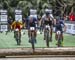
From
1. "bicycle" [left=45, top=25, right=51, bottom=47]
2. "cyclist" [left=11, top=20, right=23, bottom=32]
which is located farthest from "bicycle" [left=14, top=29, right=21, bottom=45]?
"bicycle" [left=45, top=25, right=51, bottom=47]

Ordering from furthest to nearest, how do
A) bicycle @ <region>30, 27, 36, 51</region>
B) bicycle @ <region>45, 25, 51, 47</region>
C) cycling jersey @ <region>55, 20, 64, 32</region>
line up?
cycling jersey @ <region>55, 20, 64, 32</region> < bicycle @ <region>45, 25, 51, 47</region> < bicycle @ <region>30, 27, 36, 51</region>

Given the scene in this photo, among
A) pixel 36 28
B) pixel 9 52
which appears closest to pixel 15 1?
pixel 36 28

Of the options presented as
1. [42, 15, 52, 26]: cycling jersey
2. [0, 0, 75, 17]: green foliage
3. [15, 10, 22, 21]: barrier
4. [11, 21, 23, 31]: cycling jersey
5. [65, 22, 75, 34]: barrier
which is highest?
[0, 0, 75, 17]: green foliage

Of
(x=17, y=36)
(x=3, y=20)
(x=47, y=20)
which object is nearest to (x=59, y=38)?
(x=47, y=20)

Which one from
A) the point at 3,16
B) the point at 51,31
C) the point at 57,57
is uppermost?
the point at 3,16

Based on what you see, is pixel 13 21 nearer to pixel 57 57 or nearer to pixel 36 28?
pixel 36 28

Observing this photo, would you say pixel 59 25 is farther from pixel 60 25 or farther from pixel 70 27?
pixel 70 27

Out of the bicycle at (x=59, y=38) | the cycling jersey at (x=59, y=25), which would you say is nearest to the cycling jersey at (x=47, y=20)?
the cycling jersey at (x=59, y=25)

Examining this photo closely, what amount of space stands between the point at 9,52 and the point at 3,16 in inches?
40.4

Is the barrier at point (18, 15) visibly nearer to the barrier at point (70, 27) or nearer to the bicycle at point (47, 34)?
the bicycle at point (47, 34)

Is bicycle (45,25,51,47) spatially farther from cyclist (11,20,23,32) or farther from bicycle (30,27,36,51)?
cyclist (11,20,23,32)

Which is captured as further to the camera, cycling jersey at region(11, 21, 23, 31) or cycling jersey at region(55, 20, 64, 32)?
cycling jersey at region(55, 20, 64, 32)

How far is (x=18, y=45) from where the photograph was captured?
6418 mm

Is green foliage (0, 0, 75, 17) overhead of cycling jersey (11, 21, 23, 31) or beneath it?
overhead
